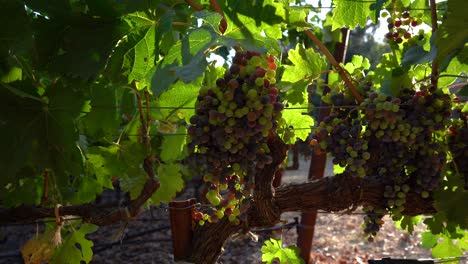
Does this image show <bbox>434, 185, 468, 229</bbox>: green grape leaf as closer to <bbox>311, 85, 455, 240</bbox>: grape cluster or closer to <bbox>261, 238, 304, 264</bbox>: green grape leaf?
<bbox>311, 85, 455, 240</bbox>: grape cluster

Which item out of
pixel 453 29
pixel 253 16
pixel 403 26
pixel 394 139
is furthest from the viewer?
pixel 403 26

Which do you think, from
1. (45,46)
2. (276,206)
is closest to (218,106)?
(45,46)

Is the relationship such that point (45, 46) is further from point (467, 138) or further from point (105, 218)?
point (467, 138)

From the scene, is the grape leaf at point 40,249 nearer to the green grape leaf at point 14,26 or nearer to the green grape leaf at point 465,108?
the green grape leaf at point 14,26

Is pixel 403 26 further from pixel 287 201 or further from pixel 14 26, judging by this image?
pixel 14 26

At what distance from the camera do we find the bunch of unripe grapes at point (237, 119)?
1.05m

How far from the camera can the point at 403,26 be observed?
177cm

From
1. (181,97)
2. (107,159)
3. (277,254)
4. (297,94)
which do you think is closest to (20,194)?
(107,159)

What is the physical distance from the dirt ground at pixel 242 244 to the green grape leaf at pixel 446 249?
2.32 metres

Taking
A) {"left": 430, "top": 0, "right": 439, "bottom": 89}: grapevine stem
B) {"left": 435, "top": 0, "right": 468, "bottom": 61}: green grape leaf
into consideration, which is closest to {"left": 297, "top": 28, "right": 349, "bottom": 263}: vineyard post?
{"left": 430, "top": 0, "right": 439, "bottom": 89}: grapevine stem

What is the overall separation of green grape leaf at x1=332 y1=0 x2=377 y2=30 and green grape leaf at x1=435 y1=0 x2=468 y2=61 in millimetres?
401

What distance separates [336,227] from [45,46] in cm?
548

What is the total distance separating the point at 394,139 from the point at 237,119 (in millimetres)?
515

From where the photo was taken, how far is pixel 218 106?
1.09 meters
